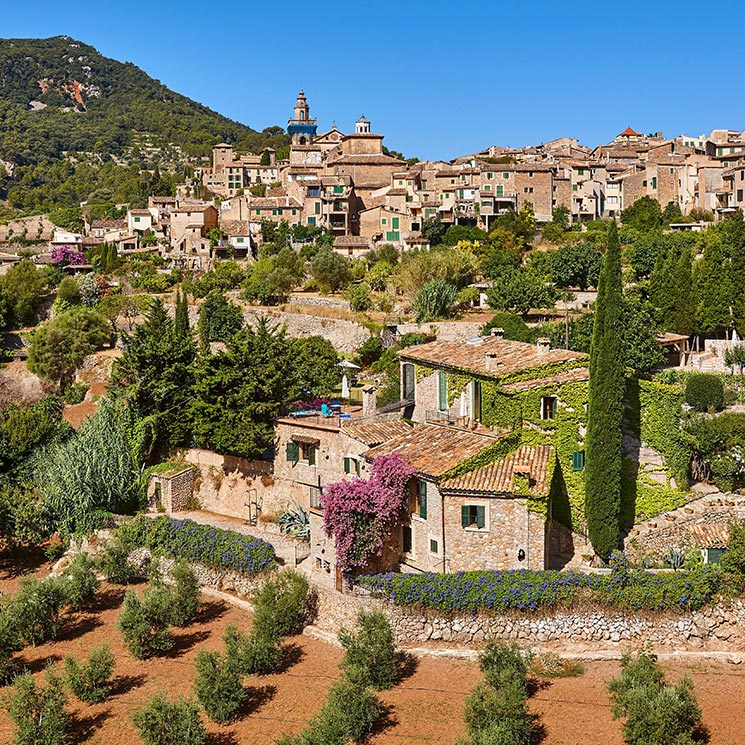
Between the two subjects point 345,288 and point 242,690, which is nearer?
point 242,690

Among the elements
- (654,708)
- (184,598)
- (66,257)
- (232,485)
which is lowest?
(184,598)

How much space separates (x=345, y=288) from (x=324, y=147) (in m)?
39.2

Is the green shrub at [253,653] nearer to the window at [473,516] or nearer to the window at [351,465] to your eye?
the window at [473,516]

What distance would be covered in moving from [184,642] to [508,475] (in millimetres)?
9427

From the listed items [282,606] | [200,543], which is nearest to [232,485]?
[200,543]

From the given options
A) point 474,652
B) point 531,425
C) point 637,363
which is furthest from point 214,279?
point 474,652

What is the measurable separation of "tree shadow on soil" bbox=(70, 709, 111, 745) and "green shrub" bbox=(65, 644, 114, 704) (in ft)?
1.48

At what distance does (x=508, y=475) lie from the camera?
2203cm

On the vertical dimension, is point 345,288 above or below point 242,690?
above

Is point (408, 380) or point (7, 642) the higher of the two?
point (408, 380)

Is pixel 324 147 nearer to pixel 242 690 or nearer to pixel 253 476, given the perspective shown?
pixel 253 476

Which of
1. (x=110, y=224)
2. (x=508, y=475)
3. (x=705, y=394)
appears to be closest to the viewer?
(x=508, y=475)

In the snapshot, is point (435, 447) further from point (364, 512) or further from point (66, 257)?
point (66, 257)

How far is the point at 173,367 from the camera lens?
3212cm
